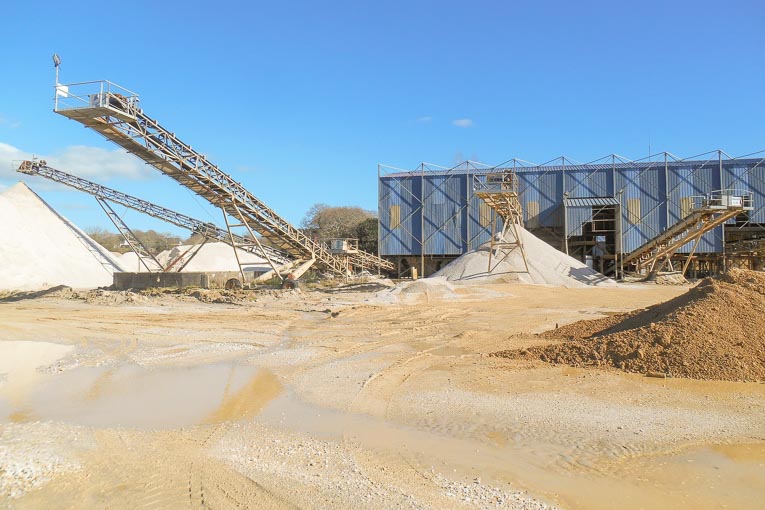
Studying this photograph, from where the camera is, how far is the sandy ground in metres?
3.95

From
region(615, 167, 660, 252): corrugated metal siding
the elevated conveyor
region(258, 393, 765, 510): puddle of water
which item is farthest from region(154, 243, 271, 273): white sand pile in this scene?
region(258, 393, 765, 510): puddle of water

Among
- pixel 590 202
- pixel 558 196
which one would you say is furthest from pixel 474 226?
pixel 590 202

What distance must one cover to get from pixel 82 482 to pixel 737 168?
43.8 meters

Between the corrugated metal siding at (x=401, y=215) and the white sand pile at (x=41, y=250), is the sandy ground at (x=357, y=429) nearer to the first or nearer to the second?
the white sand pile at (x=41, y=250)

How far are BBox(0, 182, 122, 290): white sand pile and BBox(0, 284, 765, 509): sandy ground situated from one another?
17.1 metres

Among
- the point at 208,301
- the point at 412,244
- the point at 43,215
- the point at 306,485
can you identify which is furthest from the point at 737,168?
the point at 43,215

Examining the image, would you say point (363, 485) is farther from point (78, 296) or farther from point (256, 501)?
point (78, 296)

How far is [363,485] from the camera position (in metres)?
4.04

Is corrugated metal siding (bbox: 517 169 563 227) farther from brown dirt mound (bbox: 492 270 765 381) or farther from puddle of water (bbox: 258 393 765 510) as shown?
puddle of water (bbox: 258 393 765 510)

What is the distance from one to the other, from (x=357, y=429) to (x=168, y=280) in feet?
71.3

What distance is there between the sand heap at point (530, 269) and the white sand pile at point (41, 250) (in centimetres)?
1942

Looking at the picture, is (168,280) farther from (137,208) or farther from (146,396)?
(146,396)

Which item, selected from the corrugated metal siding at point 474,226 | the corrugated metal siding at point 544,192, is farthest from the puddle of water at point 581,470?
the corrugated metal siding at point 544,192

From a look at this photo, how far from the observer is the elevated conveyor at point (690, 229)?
26734 mm
